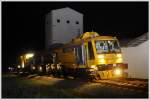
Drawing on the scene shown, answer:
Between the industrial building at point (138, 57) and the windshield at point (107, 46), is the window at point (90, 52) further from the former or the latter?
the industrial building at point (138, 57)

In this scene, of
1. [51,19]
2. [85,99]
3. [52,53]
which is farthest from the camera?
[51,19]

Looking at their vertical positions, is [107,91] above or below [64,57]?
below

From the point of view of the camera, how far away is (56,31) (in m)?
26.1

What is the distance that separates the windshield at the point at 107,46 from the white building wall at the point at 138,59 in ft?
4.10

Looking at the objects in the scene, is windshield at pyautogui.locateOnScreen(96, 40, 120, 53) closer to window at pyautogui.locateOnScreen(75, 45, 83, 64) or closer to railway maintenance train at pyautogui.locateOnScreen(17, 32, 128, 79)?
railway maintenance train at pyautogui.locateOnScreen(17, 32, 128, 79)

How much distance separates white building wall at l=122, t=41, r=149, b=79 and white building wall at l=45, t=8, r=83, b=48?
1031 centimetres

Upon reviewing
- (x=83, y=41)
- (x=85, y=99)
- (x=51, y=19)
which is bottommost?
(x=85, y=99)

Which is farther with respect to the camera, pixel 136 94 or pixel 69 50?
pixel 69 50

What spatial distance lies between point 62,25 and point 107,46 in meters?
11.7

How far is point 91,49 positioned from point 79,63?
1.18 meters

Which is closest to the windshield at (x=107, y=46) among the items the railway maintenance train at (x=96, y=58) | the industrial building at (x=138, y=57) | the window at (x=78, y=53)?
the railway maintenance train at (x=96, y=58)

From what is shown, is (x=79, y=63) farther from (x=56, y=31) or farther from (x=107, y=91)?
(x=56, y=31)

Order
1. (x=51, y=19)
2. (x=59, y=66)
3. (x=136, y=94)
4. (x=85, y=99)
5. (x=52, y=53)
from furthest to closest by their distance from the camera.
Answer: (x=51, y=19) < (x=52, y=53) < (x=59, y=66) < (x=136, y=94) < (x=85, y=99)

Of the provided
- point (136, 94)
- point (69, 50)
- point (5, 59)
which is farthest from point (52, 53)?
point (5, 59)
